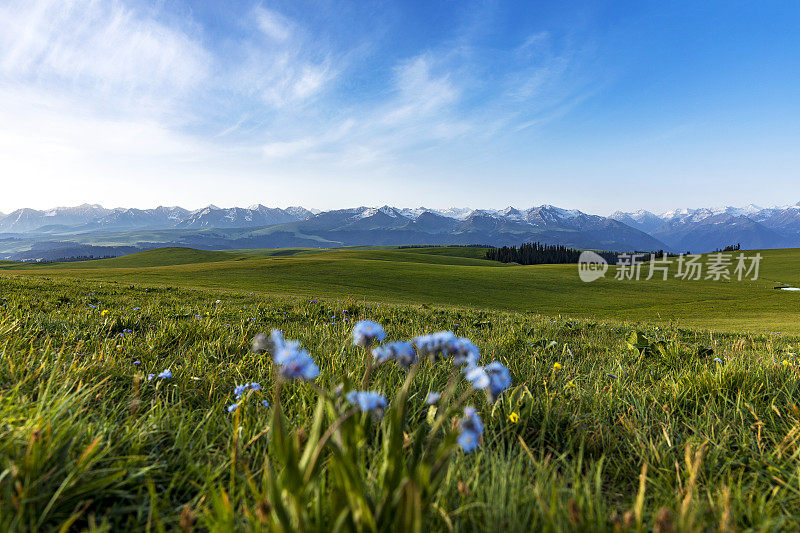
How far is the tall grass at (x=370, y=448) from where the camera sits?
1586 millimetres

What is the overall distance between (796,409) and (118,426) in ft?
18.5

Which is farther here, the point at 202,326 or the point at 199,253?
the point at 199,253

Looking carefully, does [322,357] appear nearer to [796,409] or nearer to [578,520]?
[578,520]

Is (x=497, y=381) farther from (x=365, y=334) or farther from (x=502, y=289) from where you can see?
(x=502, y=289)

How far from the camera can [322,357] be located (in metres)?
4.45

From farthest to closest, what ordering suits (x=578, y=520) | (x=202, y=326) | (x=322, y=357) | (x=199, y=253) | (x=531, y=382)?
(x=199, y=253)
(x=202, y=326)
(x=322, y=357)
(x=531, y=382)
(x=578, y=520)

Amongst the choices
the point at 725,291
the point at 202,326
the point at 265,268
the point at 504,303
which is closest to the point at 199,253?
the point at 265,268

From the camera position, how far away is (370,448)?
7.87 feet

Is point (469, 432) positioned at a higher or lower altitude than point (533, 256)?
higher

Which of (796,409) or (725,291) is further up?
→ (796,409)

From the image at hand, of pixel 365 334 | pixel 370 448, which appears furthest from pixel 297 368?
pixel 370 448

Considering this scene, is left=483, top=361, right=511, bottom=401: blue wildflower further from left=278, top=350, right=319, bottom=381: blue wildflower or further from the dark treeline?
the dark treeline

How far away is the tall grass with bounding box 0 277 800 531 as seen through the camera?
5.20ft
